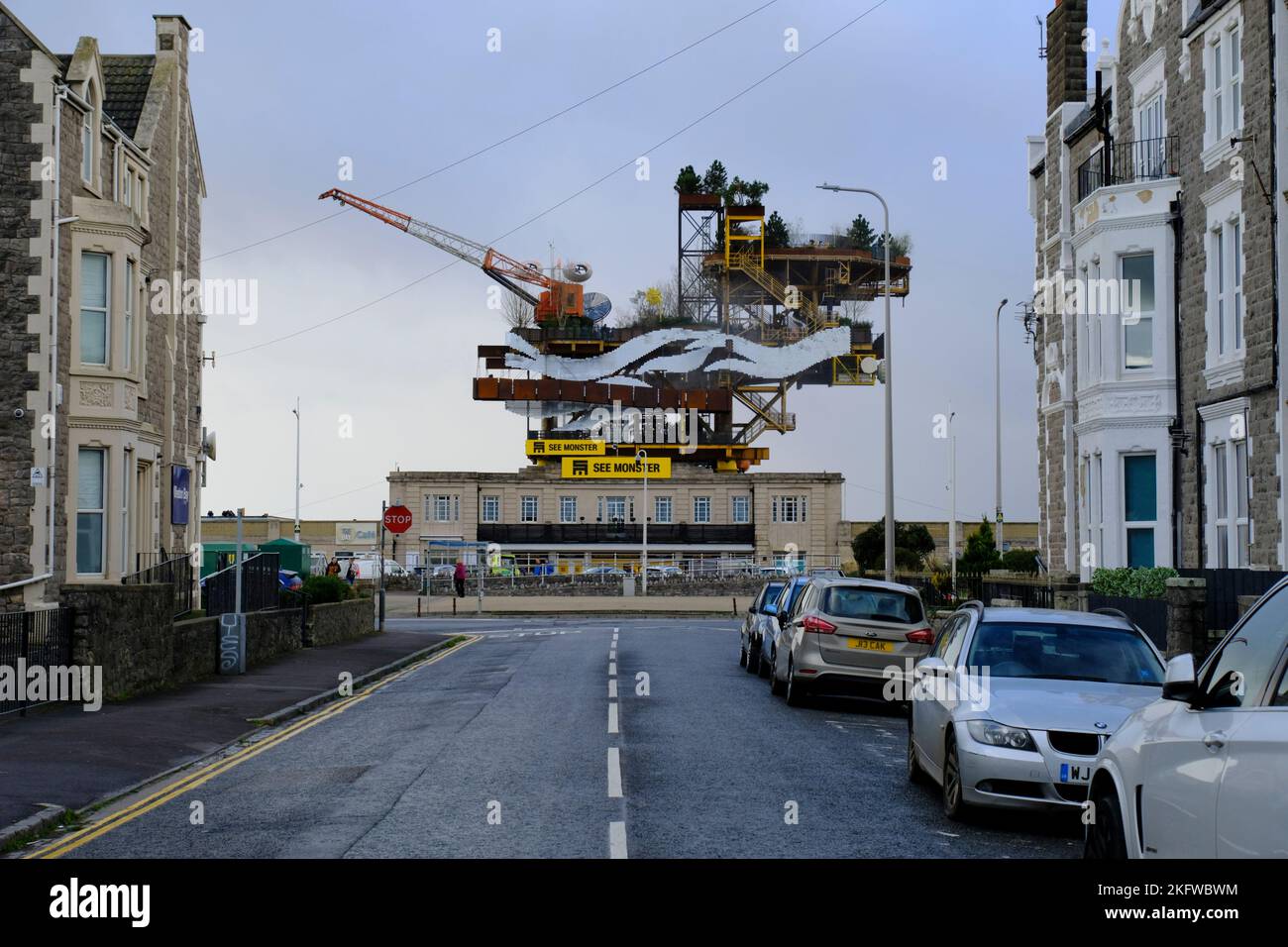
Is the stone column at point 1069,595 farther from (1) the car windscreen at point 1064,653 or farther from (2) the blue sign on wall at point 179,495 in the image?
(2) the blue sign on wall at point 179,495

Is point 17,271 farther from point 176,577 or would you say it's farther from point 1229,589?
point 1229,589

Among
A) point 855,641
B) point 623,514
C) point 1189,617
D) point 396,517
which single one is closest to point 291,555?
point 396,517

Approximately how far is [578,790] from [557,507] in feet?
272

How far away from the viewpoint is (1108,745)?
7227 mm

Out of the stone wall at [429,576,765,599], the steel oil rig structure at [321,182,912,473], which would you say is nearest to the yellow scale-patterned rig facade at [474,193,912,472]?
the steel oil rig structure at [321,182,912,473]

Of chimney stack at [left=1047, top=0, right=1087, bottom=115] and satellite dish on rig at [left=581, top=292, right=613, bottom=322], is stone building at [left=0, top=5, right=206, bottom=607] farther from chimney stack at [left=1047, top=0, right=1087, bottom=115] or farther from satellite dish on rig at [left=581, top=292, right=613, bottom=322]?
satellite dish on rig at [left=581, top=292, right=613, bottom=322]

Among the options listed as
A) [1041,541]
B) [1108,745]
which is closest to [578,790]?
[1108,745]

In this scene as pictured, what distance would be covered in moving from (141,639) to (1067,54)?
24.8m

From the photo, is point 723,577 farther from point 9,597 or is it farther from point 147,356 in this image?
point 9,597

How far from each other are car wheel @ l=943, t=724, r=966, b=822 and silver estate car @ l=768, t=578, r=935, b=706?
7.54 meters

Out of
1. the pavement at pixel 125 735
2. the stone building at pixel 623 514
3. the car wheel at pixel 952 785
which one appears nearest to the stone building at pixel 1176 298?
the car wheel at pixel 952 785

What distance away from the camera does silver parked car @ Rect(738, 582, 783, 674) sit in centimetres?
2458

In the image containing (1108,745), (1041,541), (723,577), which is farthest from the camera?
(723,577)

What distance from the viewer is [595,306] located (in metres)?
92.9
